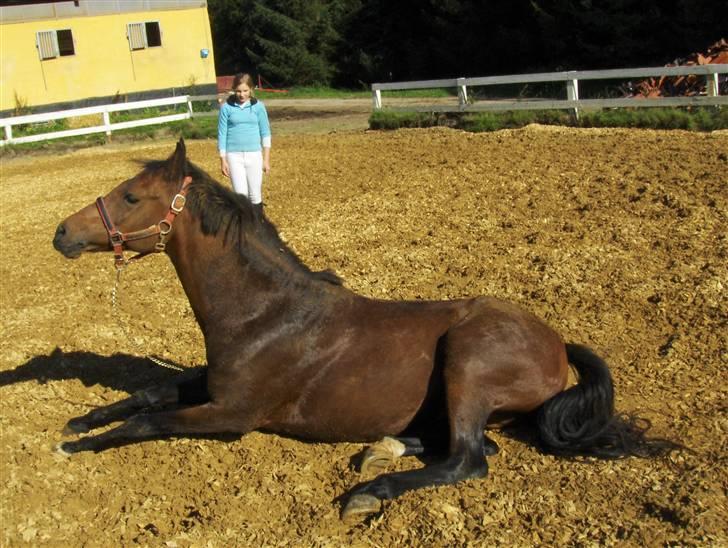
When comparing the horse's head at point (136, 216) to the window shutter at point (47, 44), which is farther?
the window shutter at point (47, 44)

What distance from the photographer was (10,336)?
26.5 feet

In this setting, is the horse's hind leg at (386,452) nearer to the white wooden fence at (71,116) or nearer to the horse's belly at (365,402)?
the horse's belly at (365,402)

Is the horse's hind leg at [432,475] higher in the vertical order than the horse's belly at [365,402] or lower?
lower

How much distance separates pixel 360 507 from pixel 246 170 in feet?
20.0

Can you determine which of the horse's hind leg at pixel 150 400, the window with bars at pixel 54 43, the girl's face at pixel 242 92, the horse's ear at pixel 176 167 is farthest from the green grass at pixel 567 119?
the window with bars at pixel 54 43

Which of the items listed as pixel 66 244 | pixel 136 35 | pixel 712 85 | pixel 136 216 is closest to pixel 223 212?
pixel 136 216

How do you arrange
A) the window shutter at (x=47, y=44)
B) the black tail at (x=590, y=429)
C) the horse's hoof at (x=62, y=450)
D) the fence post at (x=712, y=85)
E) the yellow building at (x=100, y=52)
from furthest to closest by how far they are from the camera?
1. the window shutter at (x=47, y=44)
2. the yellow building at (x=100, y=52)
3. the fence post at (x=712, y=85)
4. the horse's hoof at (x=62, y=450)
5. the black tail at (x=590, y=429)

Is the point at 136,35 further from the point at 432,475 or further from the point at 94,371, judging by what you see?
the point at 432,475

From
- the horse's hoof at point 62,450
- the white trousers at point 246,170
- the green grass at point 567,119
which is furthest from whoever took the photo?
the green grass at point 567,119

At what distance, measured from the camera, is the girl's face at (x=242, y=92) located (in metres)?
9.55

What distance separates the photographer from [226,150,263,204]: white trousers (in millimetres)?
9844

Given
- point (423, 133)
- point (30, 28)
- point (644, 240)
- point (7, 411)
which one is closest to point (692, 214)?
point (644, 240)

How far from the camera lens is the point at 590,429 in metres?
5.00

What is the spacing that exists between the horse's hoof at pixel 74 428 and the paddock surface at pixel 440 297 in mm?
129
